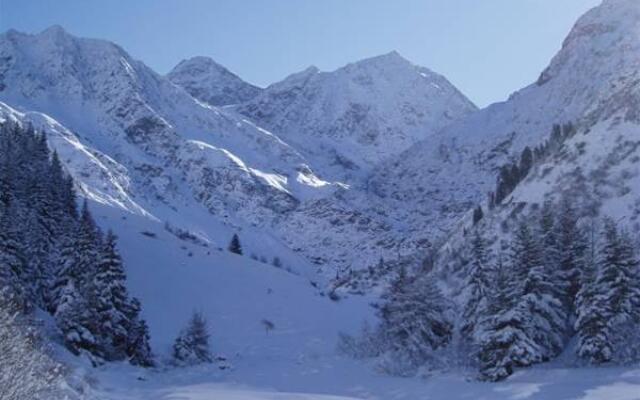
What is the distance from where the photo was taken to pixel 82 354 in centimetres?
4331

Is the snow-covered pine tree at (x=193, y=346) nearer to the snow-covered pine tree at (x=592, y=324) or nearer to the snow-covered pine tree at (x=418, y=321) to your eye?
the snow-covered pine tree at (x=418, y=321)

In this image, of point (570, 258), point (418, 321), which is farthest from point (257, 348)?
point (570, 258)

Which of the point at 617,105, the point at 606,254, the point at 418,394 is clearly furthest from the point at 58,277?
the point at 617,105

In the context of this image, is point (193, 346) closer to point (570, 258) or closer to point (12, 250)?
point (12, 250)

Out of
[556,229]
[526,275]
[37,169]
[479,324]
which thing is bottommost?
[479,324]

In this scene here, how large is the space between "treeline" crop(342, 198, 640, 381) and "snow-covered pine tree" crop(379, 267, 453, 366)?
0.60 feet

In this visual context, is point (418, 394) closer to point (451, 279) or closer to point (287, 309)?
point (451, 279)

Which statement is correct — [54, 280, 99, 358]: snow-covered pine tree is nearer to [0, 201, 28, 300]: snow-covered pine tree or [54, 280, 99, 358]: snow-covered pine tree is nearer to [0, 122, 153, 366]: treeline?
[0, 122, 153, 366]: treeline

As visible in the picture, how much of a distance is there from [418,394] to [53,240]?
3712 cm

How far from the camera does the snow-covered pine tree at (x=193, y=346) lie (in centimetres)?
5616

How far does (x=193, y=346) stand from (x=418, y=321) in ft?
65.2

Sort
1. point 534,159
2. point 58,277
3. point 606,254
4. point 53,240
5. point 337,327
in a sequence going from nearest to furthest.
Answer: point 606,254, point 58,277, point 53,240, point 337,327, point 534,159

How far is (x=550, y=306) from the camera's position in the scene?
3950cm

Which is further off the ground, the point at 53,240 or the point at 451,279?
the point at 53,240
